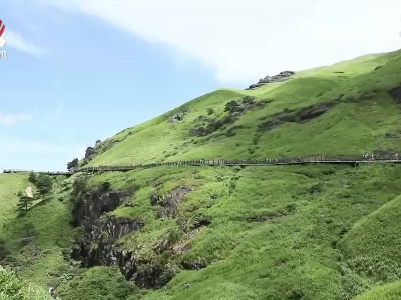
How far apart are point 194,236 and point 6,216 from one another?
9483cm

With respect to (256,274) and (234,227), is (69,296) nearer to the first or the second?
(234,227)

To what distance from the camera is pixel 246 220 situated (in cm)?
9500

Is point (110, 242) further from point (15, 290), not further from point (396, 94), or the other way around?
point (396, 94)

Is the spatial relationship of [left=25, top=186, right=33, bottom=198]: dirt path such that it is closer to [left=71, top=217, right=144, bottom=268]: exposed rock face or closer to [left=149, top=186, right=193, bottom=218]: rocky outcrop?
[left=71, top=217, right=144, bottom=268]: exposed rock face

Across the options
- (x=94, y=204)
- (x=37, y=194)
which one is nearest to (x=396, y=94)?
(x=94, y=204)

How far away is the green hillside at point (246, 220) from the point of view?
234ft

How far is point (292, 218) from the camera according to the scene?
8806 centimetres

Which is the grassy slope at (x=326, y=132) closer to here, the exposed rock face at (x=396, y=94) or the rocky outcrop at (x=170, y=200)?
the exposed rock face at (x=396, y=94)

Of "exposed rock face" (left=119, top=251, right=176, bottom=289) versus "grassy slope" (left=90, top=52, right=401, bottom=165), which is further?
"grassy slope" (left=90, top=52, right=401, bottom=165)

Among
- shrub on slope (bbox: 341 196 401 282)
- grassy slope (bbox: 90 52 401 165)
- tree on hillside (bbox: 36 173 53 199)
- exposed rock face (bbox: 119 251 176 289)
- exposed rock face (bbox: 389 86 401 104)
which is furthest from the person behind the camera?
tree on hillside (bbox: 36 173 53 199)

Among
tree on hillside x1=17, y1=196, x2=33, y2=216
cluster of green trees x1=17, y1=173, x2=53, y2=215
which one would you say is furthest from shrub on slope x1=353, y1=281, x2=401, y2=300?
tree on hillside x1=17, y1=196, x2=33, y2=216

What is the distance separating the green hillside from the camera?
71.2 meters

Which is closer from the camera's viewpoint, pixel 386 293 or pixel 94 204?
pixel 386 293

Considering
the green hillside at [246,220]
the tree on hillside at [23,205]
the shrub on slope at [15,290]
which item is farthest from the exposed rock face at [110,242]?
the shrub on slope at [15,290]
